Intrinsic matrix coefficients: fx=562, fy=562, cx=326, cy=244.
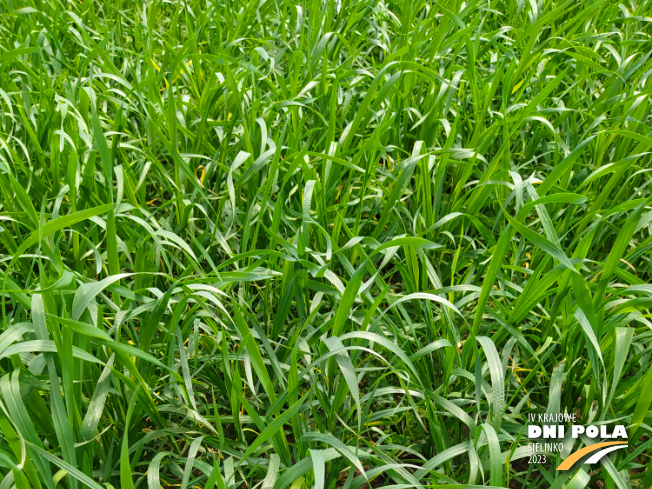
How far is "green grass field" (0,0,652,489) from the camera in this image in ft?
2.68

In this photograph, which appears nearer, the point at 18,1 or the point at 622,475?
the point at 622,475

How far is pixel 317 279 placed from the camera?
42.8 inches

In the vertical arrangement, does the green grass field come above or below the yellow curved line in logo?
above

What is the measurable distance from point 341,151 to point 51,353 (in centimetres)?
80

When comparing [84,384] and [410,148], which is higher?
[410,148]

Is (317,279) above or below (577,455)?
above

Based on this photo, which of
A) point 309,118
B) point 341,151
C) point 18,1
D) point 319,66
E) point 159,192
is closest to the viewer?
point 341,151

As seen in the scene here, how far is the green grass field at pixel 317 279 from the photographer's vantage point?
815mm

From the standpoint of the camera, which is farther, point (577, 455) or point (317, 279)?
point (317, 279)

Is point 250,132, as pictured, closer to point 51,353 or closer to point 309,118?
point 309,118

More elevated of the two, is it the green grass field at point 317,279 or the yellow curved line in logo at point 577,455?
the green grass field at point 317,279

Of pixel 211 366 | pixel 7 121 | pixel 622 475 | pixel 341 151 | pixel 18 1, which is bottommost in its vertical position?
pixel 622 475

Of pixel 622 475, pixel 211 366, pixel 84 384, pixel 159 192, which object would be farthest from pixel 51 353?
pixel 622 475

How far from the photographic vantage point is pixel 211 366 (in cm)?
102
